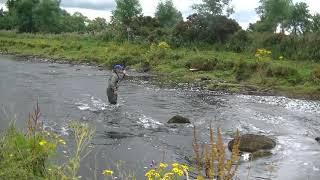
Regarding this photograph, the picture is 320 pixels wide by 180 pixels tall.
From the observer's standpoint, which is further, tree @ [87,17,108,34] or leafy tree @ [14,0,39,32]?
leafy tree @ [14,0,39,32]

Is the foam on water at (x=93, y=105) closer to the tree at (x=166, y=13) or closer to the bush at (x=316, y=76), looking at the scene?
the bush at (x=316, y=76)

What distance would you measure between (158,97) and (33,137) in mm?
18019

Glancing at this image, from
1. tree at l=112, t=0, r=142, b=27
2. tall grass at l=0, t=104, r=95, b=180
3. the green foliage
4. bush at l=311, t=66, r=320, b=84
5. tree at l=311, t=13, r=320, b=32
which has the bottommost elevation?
tall grass at l=0, t=104, r=95, b=180

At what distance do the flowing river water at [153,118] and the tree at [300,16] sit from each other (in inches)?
1280

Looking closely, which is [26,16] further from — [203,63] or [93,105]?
[93,105]

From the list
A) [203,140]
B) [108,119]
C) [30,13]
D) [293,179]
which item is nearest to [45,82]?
[108,119]

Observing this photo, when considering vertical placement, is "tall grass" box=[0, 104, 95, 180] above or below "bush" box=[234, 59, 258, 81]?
below

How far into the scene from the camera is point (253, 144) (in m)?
15.3

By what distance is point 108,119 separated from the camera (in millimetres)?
19688

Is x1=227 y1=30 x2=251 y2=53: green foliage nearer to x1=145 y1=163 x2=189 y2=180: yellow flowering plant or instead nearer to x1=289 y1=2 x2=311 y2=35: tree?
x1=289 y1=2 x2=311 y2=35: tree

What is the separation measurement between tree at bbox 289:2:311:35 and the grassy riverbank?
1754cm

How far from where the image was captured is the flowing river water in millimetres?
13820

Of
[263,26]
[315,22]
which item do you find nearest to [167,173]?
[315,22]

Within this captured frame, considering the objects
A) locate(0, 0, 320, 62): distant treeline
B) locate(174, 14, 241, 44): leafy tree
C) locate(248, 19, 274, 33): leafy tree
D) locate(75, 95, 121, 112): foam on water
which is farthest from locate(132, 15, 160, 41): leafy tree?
locate(75, 95, 121, 112): foam on water
